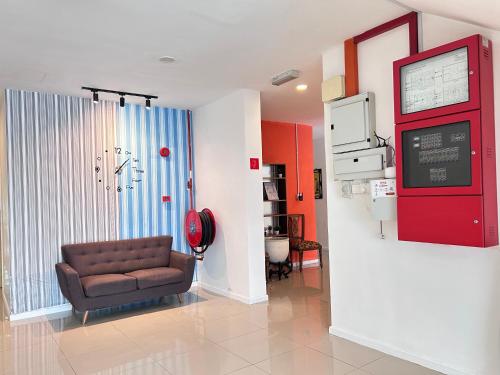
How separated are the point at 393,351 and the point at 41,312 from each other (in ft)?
13.8

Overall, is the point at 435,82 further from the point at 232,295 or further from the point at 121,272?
the point at 121,272

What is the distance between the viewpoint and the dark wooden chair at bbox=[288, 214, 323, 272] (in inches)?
278

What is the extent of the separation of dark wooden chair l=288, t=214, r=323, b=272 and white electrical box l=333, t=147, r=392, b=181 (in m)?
3.53

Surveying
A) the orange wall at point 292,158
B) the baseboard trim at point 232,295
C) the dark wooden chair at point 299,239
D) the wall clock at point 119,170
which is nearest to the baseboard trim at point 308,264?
the orange wall at point 292,158

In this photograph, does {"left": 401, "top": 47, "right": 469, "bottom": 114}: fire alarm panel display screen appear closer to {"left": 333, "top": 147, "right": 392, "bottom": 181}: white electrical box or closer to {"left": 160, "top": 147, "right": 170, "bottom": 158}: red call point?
{"left": 333, "top": 147, "right": 392, "bottom": 181}: white electrical box

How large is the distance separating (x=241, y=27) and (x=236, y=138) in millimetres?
2165

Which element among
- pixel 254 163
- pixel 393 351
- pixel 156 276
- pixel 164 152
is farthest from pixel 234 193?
pixel 393 351

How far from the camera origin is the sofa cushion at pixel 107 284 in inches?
177

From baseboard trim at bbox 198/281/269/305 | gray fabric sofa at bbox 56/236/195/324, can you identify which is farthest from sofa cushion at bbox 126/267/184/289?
baseboard trim at bbox 198/281/269/305

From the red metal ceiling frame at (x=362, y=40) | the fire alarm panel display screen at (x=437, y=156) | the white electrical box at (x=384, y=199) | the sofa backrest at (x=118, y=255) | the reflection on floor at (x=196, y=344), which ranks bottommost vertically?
the reflection on floor at (x=196, y=344)

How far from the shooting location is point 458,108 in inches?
104

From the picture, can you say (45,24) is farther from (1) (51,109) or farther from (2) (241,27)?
(1) (51,109)

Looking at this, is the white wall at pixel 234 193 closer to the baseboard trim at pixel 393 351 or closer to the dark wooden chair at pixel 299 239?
the baseboard trim at pixel 393 351

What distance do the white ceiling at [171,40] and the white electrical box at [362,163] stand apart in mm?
1096
